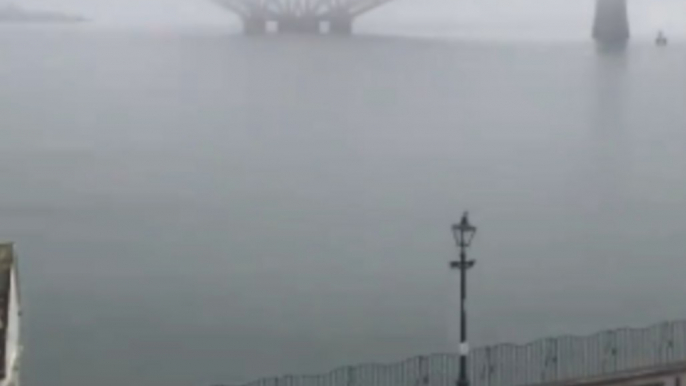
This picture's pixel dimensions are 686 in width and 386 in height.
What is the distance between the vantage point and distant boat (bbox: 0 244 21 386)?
10484mm

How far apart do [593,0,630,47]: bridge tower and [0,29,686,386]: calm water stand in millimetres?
47086

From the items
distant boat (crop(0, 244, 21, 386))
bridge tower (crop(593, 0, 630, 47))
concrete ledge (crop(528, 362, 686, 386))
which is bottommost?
concrete ledge (crop(528, 362, 686, 386))

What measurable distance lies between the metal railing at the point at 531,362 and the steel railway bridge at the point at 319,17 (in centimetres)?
9280

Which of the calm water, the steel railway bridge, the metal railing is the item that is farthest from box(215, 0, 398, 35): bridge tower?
the metal railing

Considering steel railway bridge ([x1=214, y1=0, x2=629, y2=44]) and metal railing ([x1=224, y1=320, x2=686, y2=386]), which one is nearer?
metal railing ([x1=224, y1=320, x2=686, y2=386])

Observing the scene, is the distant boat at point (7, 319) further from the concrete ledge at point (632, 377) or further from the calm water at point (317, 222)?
the calm water at point (317, 222)

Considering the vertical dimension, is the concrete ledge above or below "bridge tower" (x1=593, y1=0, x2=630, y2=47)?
below

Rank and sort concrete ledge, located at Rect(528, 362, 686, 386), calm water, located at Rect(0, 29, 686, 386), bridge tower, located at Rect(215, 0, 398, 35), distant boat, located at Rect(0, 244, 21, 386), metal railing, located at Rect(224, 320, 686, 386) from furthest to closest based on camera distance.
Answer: bridge tower, located at Rect(215, 0, 398, 35) < calm water, located at Rect(0, 29, 686, 386) < metal railing, located at Rect(224, 320, 686, 386) < concrete ledge, located at Rect(528, 362, 686, 386) < distant boat, located at Rect(0, 244, 21, 386)

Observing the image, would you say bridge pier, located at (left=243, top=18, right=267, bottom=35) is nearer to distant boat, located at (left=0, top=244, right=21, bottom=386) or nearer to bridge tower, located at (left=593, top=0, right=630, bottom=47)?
bridge tower, located at (left=593, top=0, right=630, bottom=47)

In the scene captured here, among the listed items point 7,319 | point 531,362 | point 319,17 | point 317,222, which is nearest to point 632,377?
point 531,362

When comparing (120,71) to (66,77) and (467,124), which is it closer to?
(66,77)

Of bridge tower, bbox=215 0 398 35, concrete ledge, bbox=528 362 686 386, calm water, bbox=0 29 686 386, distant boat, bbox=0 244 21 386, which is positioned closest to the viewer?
distant boat, bbox=0 244 21 386

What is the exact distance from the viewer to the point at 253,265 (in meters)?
24.0

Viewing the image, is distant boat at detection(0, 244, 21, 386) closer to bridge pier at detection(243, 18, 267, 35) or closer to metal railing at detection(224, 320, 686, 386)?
metal railing at detection(224, 320, 686, 386)
